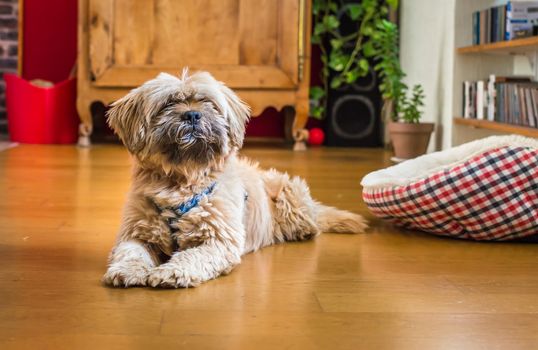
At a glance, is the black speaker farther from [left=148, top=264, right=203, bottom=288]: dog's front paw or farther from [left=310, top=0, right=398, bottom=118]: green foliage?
[left=148, top=264, right=203, bottom=288]: dog's front paw

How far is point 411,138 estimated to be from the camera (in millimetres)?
4680

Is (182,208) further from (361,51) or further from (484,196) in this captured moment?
(361,51)

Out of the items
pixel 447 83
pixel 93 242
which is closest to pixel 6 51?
pixel 447 83

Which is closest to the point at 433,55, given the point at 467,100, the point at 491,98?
the point at 467,100

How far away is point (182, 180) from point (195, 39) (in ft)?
11.4

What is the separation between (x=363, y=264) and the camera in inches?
81.5

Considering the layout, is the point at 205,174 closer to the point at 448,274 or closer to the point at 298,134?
the point at 448,274

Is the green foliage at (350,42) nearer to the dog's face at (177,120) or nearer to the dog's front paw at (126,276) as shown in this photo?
the dog's face at (177,120)

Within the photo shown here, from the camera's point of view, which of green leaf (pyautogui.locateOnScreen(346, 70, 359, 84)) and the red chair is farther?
green leaf (pyautogui.locateOnScreen(346, 70, 359, 84))

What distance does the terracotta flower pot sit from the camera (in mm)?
4672

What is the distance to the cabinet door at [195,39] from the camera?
5.25m

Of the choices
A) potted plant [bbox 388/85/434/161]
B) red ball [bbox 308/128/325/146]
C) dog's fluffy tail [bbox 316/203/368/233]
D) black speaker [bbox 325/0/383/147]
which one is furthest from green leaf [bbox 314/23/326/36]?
dog's fluffy tail [bbox 316/203/368/233]

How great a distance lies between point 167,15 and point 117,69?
48 cm

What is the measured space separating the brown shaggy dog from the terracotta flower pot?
279cm
